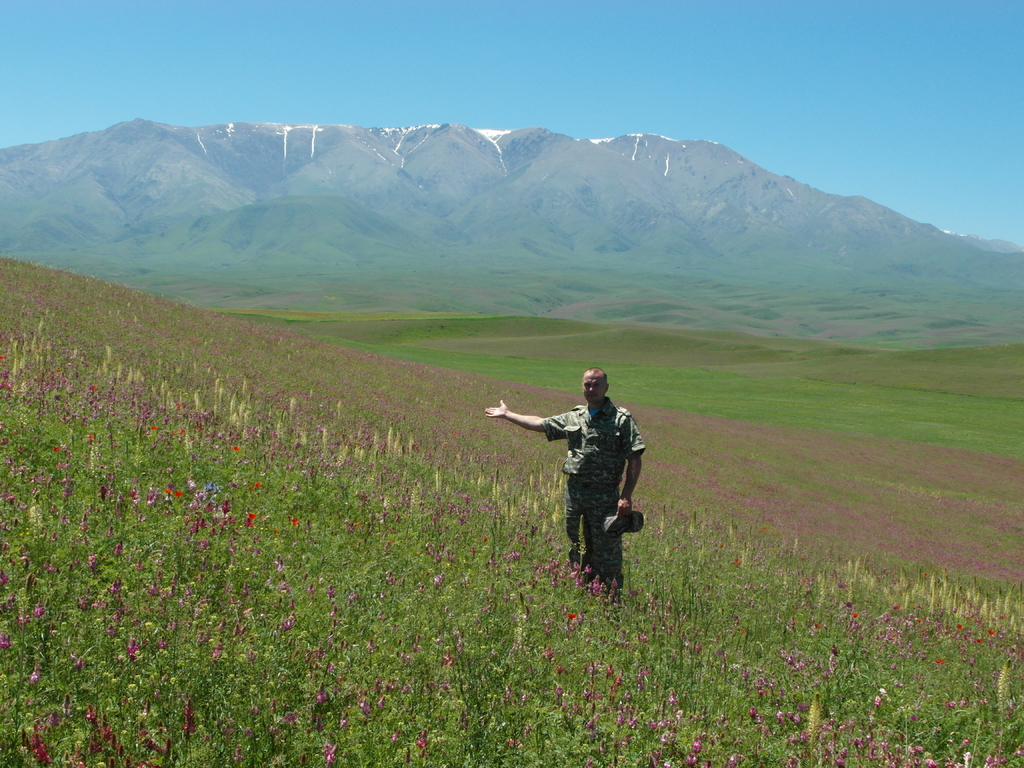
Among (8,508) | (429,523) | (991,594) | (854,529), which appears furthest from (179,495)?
(854,529)

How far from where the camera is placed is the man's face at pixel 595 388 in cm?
810

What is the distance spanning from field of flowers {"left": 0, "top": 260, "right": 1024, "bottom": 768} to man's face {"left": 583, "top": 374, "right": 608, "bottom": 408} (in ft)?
6.46

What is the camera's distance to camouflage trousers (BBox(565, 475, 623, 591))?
27.1 ft

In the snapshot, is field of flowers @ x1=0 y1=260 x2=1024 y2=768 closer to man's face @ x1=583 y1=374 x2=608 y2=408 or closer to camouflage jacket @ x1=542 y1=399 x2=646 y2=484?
camouflage jacket @ x1=542 y1=399 x2=646 y2=484

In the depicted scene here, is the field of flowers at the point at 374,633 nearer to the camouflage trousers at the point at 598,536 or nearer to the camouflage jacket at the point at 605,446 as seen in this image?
the camouflage trousers at the point at 598,536

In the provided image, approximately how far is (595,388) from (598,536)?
173 centimetres

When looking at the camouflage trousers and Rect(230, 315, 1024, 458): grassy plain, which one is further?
Rect(230, 315, 1024, 458): grassy plain

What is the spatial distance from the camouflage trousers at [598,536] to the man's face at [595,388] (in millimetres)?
983

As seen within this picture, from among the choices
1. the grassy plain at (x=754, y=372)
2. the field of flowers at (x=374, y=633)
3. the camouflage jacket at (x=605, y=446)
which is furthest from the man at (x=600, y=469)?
the grassy plain at (x=754, y=372)

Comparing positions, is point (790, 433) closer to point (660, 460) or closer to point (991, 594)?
point (660, 460)

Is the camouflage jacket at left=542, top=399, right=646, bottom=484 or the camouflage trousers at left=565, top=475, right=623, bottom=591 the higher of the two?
the camouflage jacket at left=542, top=399, right=646, bottom=484

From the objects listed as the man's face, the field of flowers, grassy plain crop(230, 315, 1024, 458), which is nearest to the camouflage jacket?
the man's face

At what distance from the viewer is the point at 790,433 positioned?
44.1 meters

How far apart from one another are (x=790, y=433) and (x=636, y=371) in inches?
1590
